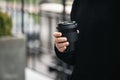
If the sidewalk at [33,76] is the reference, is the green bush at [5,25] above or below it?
above

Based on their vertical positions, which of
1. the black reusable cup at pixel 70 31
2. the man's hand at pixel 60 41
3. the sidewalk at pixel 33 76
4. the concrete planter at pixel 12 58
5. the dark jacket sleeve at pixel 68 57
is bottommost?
the sidewalk at pixel 33 76

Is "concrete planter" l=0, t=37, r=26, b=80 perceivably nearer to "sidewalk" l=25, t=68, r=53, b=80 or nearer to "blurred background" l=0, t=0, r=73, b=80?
"blurred background" l=0, t=0, r=73, b=80

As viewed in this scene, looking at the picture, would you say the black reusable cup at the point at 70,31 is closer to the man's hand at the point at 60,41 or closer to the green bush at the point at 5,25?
the man's hand at the point at 60,41

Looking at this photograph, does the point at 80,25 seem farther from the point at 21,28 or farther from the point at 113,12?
the point at 21,28

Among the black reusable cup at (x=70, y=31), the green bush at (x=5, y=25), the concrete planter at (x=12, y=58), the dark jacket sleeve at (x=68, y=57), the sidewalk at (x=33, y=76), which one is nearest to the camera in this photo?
the black reusable cup at (x=70, y=31)

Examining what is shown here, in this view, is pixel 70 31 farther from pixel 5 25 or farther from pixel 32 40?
pixel 32 40

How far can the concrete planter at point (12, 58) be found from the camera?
4.60 meters

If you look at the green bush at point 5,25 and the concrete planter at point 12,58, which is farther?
the green bush at point 5,25

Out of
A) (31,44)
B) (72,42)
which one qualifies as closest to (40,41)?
(31,44)

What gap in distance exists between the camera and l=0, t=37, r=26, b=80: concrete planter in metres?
4.60

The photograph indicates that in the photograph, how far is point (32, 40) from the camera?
645cm

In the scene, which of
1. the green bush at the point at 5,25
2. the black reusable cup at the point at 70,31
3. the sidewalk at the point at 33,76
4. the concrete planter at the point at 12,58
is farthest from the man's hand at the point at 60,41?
the sidewalk at the point at 33,76

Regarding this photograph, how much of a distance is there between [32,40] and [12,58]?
1793 millimetres

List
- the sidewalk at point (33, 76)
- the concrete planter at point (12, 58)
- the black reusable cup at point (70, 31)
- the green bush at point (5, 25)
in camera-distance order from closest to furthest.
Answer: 1. the black reusable cup at point (70, 31)
2. the concrete planter at point (12, 58)
3. the green bush at point (5, 25)
4. the sidewalk at point (33, 76)
